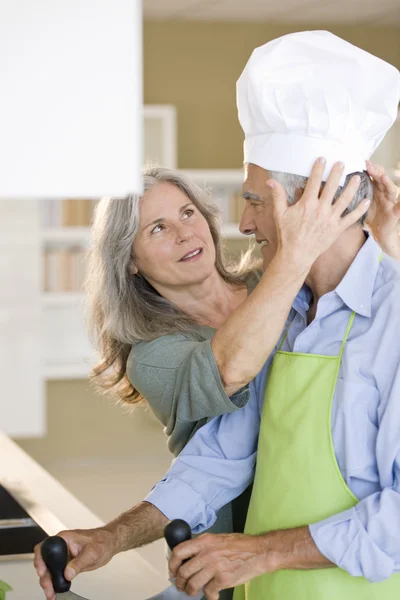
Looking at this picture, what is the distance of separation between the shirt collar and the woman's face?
0.66 metres

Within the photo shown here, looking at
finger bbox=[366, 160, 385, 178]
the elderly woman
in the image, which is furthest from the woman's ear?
finger bbox=[366, 160, 385, 178]

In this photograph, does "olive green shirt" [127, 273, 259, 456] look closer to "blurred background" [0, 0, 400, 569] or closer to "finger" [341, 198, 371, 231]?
"finger" [341, 198, 371, 231]

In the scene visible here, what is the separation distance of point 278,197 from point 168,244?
0.70m

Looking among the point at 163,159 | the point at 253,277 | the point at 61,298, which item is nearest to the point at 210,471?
the point at 253,277

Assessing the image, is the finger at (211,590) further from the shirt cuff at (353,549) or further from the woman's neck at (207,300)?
the woman's neck at (207,300)

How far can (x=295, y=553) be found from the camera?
1.27 metres

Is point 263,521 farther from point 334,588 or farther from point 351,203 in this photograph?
point 351,203

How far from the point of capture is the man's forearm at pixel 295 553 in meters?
1.27

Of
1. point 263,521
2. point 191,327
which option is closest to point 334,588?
point 263,521

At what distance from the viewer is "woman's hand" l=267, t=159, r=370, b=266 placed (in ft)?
4.18

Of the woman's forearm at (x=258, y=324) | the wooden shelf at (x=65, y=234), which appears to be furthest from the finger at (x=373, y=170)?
the wooden shelf at (x=65, y=234)

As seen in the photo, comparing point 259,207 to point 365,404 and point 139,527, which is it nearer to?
point 365,404

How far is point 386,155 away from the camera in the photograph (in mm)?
6512

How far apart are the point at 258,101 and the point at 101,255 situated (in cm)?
74
